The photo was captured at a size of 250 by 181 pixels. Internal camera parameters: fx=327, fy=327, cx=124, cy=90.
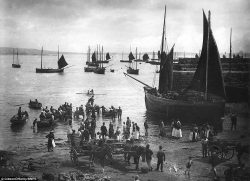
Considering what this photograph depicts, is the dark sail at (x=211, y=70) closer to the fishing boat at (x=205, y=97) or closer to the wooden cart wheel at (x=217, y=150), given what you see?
the fishing boat at (x=205, y=97)

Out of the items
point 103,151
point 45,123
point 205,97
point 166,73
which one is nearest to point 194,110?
point 205,97

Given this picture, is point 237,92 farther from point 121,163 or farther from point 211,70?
point 121,163

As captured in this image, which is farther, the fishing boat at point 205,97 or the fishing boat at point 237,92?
the fishing boat at point 237,92

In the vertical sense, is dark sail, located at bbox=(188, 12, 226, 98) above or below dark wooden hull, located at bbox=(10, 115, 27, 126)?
above

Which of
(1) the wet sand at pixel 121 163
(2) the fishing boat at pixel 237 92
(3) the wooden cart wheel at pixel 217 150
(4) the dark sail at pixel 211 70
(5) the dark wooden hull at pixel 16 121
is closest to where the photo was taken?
(1) the wet sand at pixel 121 163

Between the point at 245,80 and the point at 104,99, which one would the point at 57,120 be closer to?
the point at 104,99

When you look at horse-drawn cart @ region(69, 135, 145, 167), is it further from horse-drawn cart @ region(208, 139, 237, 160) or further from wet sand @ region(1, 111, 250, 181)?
horse-drawn cart @ region(208, 139, 237, 160)

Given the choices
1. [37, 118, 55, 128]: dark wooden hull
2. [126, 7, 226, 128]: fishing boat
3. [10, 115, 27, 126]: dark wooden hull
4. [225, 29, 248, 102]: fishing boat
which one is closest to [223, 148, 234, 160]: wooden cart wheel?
[126, 7, 226, 128]: fishing boat

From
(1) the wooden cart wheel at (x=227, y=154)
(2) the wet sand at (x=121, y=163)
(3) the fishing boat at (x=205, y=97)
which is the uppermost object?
(3) the fishing boat at (x=205, y=97)

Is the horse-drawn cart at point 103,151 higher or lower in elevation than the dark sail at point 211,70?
lower

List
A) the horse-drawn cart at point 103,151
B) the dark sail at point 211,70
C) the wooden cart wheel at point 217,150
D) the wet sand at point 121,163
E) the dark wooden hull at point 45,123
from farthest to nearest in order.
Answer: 1. the dark sail at point 211,70
2. the dark wooden hull at point 45,123
3. the wooden cart wheel at point 217,150
4. the horse-drawn cart at point 103,151
5. the wet sand at point 121,163

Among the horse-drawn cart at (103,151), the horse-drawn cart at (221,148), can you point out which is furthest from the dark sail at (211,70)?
the horse-drawn cart at (103,151)

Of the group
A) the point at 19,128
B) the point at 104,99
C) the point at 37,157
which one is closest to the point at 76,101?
the point at 104,99

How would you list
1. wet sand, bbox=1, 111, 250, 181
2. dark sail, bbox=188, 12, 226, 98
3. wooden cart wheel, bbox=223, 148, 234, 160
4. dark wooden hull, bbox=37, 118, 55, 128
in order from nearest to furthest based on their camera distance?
wet sand, bbox=1, 111, 250, 181 → wooden cart wheel, bbox=223, 148, 234, 160 → dark wooden hull, bbox=37, 118, 55, 128 → dark sail, bbox=188, 12, 226, 98
